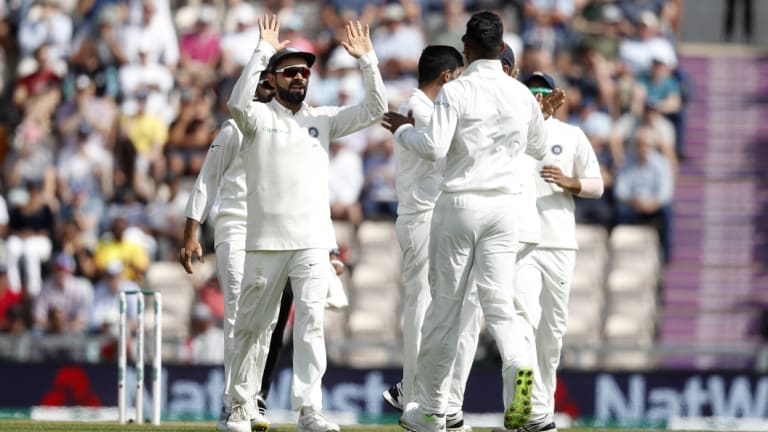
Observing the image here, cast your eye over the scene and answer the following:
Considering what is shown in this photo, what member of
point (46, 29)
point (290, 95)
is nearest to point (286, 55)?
point (290, 95)

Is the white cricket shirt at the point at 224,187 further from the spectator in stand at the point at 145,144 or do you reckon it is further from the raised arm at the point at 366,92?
the spectator in stand at the point at 145,144

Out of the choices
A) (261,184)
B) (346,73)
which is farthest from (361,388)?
(261,184)

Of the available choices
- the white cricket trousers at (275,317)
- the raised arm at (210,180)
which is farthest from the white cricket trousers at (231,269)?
the white cricket trousers at (275,317)

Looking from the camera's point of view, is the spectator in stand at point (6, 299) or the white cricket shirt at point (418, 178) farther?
the spectator in stand at point (6, 299)

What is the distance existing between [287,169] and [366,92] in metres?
0.65

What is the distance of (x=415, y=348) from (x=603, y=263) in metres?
7.54

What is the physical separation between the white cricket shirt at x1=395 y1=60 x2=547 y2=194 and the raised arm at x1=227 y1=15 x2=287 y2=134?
103 centimetres

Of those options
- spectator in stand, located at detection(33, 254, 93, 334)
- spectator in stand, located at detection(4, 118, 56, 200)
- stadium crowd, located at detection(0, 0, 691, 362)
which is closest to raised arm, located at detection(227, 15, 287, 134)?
stadium crowd, located at detection(0, 0, 691, 362)

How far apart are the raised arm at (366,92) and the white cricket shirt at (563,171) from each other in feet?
4.36

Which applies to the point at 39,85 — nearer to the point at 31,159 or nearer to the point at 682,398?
the point at 31,159

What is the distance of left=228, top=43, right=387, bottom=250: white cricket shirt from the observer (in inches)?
424

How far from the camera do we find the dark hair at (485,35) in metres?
10.1

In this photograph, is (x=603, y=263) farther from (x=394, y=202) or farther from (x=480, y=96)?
(x=480, y=96)

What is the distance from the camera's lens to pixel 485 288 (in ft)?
32.9
